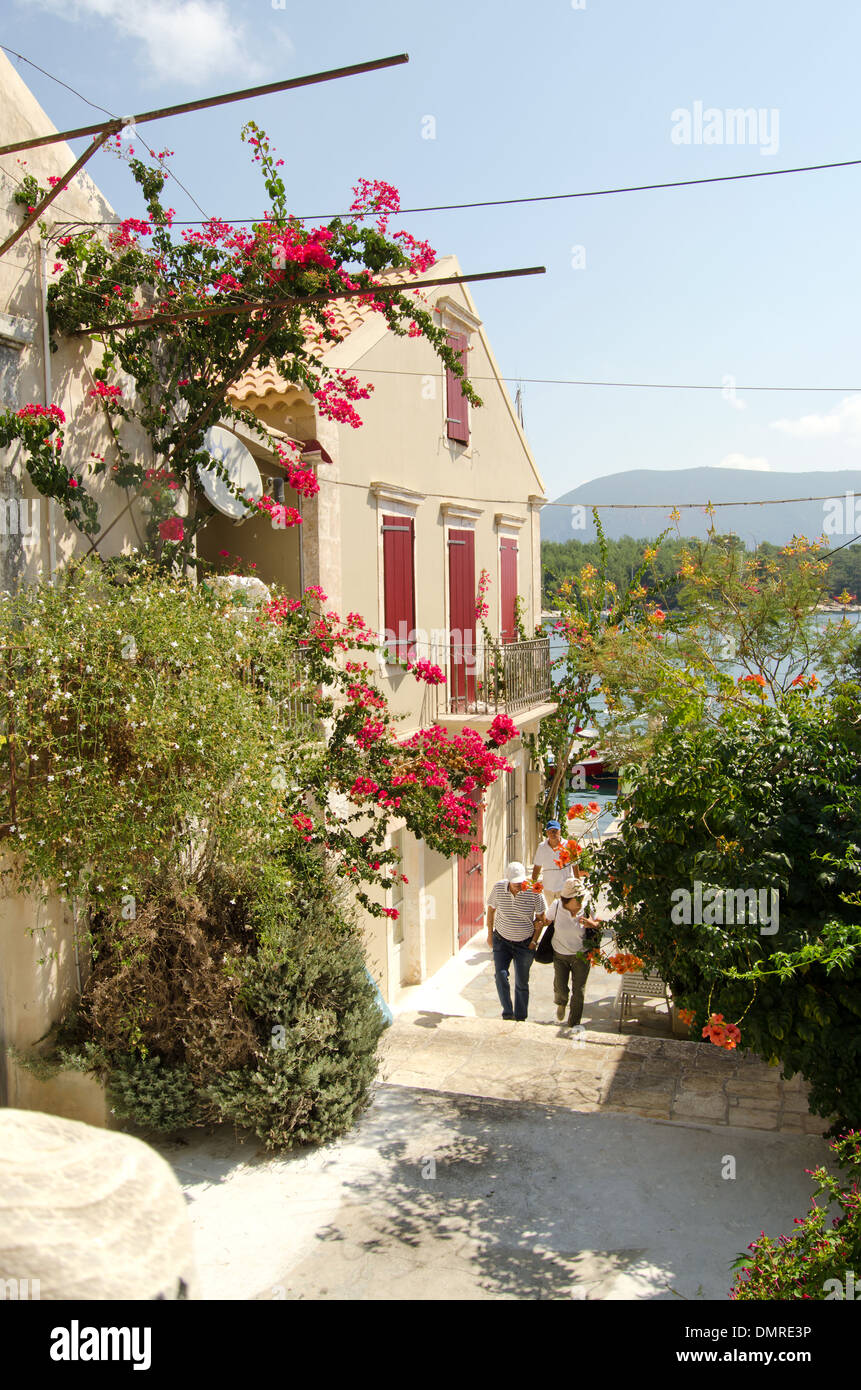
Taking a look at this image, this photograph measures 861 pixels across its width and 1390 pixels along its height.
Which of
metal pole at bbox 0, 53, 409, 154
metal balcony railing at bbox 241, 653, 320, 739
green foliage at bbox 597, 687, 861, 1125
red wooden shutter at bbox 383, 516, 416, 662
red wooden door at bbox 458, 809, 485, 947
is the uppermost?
metal pole at bbox 0, 53, 409, 154

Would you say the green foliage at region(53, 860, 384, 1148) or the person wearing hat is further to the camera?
the person wearing hat

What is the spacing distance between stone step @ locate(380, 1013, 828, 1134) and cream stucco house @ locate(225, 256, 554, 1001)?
1137mm

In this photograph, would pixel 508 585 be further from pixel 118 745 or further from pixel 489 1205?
pixel 489 1205

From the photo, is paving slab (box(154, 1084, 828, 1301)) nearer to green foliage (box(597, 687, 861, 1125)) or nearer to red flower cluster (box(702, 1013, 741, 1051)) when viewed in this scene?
green foliage (box(597, 687, 861, 1125))

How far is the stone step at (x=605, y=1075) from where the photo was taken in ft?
24.3

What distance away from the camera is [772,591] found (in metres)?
10.4

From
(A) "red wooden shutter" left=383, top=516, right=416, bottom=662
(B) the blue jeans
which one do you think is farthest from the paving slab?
(A) "red wooden shutter" left=383, top=516, right=416, bottom=662

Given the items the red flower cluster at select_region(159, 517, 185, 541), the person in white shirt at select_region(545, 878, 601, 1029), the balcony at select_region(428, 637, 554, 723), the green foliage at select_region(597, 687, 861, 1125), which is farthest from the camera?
the balcony at select_region(428, 637, 554, 723)

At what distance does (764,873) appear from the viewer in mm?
5785

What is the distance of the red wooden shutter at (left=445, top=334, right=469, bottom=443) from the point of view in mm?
14156

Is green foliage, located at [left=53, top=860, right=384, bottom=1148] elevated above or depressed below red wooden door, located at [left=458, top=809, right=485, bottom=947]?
above
